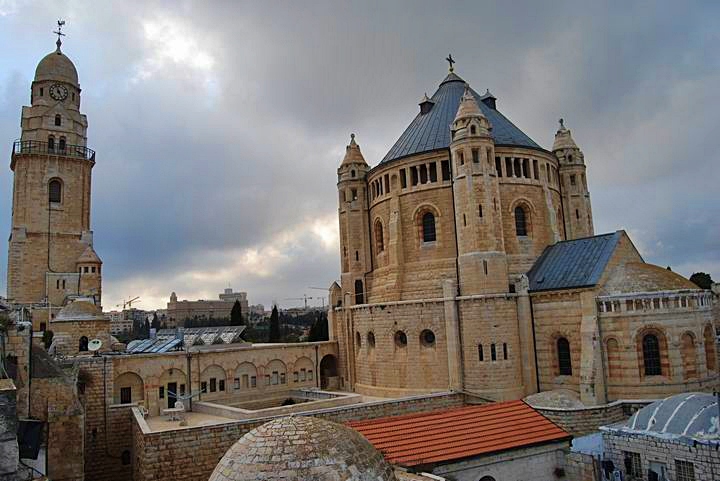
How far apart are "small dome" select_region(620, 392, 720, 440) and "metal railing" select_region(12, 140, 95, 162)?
140ft

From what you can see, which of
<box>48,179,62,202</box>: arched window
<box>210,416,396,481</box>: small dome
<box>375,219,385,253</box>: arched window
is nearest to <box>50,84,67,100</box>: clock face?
<box>48,179,62,202</box>: arched window

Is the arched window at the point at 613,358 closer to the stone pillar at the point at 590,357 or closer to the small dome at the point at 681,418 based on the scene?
the stone pillar at the point at 590,357

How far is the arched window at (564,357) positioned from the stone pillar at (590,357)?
154cm

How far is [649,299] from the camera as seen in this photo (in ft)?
86.0

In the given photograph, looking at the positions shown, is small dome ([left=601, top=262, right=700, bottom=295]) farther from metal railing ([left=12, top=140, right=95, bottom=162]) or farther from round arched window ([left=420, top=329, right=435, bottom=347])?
metal railing ([left=12, top=140, right=95, bottom=162])

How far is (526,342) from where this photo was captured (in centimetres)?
2959

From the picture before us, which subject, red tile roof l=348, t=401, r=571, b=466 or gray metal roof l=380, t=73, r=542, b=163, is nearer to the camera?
red tile roof l=348, t=401, r=571, b=466

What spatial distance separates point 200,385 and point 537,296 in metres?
20.9

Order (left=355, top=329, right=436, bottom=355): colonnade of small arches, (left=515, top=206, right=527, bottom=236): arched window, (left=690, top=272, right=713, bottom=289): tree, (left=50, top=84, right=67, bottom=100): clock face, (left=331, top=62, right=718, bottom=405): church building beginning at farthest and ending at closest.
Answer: (left=690, top=272, right=713, bottom=289): tree → (left=50, top=84, right=67, bottom=100): clock face → (left=515, top=206, right=527, bottom=236): arched window → (left=355, top=329, right=436, bottom=355): colonnade of small arches → (left=331, top=62, right=718, bottom=405): church building

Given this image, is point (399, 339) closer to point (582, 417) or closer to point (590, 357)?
point (590, 357)

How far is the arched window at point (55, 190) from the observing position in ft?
140

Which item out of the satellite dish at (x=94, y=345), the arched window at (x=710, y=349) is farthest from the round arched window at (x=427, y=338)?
the satellite dish at (x=94, y=345)

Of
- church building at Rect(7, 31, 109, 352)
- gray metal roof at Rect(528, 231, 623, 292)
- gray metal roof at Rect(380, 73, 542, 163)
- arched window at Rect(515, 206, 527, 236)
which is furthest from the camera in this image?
church building at Rect(7, 31, 109, 352)

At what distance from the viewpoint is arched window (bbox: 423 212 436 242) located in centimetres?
3478
